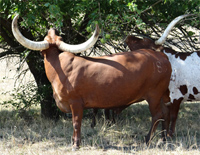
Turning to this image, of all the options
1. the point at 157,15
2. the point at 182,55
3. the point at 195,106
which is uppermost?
the point at 157,15

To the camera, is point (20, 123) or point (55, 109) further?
point (55, 109)

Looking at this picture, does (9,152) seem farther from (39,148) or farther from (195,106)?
(195,106)

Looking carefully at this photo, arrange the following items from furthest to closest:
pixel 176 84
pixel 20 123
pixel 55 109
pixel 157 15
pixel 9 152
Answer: pixel 55 109 → pixel 20 123 → pixel 157 15 → pixel 176 84 → pixel 9 152

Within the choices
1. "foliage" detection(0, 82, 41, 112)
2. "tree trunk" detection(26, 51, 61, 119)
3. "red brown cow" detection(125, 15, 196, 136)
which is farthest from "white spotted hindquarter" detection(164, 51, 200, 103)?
"foliage" detection(0, 82, 41, 112)

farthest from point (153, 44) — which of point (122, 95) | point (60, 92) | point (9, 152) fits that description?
point (9, 152)

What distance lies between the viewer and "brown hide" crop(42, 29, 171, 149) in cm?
517

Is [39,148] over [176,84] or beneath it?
beneath

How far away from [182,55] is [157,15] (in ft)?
3.08

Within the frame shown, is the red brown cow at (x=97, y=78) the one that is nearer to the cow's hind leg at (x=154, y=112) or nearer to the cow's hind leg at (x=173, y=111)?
the cow's hind leg at (x=154, y=112)

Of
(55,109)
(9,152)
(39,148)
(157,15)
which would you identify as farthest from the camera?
(55,109)

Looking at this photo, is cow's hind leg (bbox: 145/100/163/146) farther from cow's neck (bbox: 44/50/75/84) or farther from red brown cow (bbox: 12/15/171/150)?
cow's neck (bbox: 44/50/75/84)

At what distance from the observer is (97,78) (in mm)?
5184

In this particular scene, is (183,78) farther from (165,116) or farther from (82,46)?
(82,46)

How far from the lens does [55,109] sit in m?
7.90
